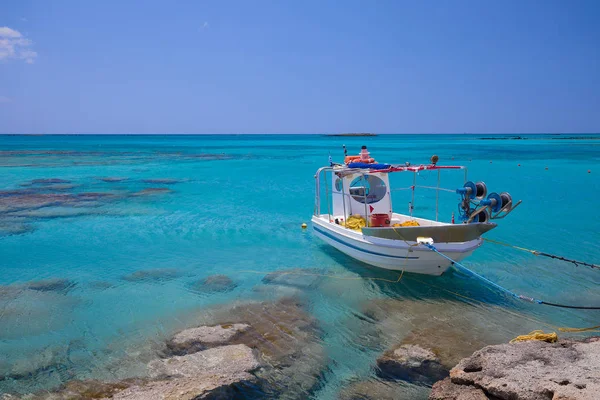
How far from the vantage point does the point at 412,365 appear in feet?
24.2

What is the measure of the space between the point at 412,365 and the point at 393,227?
421cm

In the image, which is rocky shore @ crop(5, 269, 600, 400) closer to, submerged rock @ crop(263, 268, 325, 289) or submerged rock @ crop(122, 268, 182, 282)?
submerged rock @ crop(263, 268, 325, 289)

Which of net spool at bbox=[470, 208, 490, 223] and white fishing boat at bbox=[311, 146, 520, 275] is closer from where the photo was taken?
white fishing boat at bbox=[311, 146, 520, 275]

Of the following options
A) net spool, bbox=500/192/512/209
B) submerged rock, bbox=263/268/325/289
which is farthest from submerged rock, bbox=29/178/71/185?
net spool, bbox=500/192/512/209

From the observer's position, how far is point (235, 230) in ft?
57.9

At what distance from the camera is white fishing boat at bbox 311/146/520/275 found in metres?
10.6

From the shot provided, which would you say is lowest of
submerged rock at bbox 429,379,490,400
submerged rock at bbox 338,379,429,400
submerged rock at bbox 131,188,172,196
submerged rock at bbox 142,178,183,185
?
submerged rock at bbox 338,379,429,400

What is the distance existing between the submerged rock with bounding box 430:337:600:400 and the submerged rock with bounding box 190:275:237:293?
627cm

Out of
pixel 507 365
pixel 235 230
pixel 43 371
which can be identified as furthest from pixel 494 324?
pixel 235 230

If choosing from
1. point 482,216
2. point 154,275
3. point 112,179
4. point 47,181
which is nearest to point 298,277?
point 154,275

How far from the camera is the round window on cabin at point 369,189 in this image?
1373 cm

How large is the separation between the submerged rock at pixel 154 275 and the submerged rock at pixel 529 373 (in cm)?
809

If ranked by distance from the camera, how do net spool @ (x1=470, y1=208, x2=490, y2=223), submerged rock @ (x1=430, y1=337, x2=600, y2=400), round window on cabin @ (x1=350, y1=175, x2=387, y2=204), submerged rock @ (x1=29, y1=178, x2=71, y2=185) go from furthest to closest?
submerged rock @ (x1=29, y1=178, x2=71, y2=185) → round window on cabin @ (x1=350, y1=175, x2=387, y2=204) → net spool @ (x1=470, y1=208, x2=490, y2=223) → submerged rock @ (x1=430, y1=337, x2=600, y2=400)

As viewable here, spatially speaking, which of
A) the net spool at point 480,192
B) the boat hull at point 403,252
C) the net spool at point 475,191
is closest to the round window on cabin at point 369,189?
the boat hull at point 403,252
